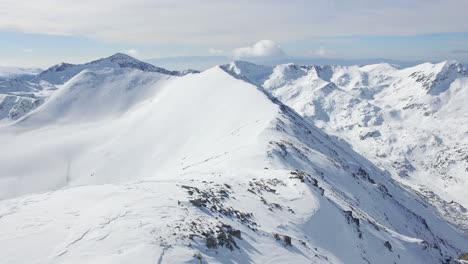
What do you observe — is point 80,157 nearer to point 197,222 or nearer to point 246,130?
point 246,130

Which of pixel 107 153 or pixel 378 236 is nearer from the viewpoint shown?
pixel 378 236

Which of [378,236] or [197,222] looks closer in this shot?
[197,222]

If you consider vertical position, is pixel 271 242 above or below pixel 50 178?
above

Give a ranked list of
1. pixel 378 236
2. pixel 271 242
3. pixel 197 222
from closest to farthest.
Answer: pixel 197 222
pixel 271 242
pixel 378 236

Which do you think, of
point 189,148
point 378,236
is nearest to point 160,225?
point 378,236

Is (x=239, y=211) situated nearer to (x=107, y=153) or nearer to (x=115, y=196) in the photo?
(x=115, y=196)

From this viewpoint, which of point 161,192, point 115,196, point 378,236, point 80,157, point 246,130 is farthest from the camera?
point 80,157

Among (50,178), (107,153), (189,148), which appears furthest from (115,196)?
(107,153)

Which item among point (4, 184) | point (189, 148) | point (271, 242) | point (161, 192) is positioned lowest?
point (4, 184)

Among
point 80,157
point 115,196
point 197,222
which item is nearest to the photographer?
point 197,222
